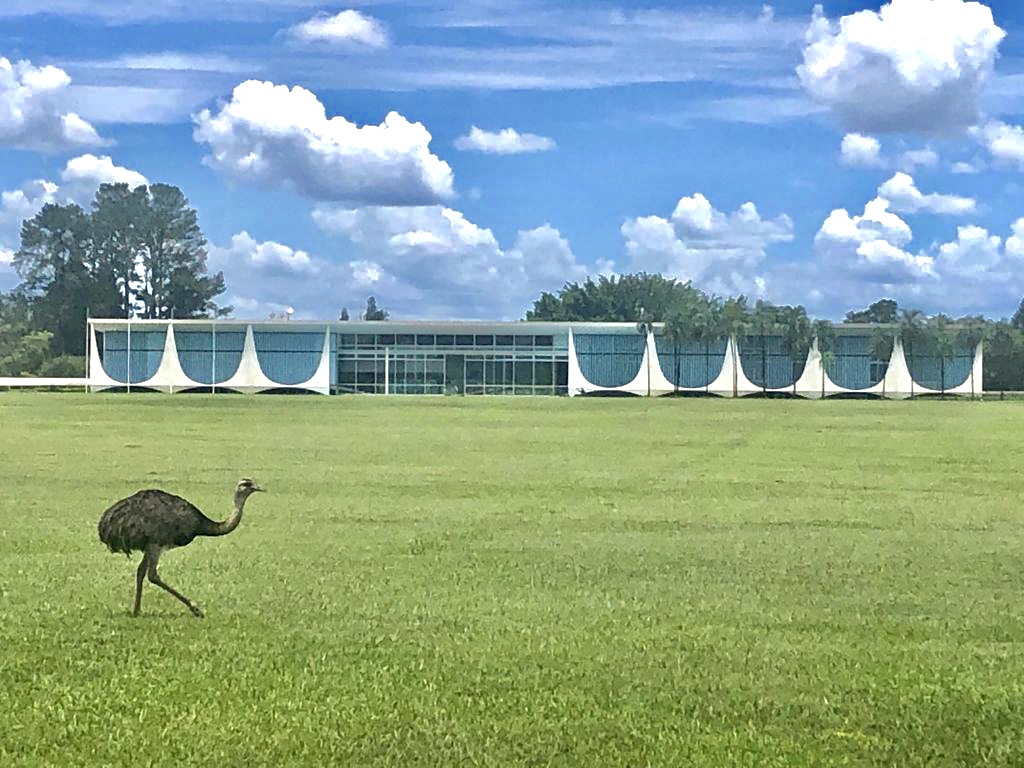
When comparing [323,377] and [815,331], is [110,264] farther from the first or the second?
[815,331]

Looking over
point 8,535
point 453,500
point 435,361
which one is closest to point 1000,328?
point 435,361

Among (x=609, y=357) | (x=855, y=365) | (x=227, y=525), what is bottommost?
(x=855, y=365)

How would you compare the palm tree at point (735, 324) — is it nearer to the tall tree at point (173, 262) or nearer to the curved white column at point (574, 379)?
the curved white column at point (574, 379)

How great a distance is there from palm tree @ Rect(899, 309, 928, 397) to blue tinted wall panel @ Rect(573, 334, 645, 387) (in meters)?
17.1

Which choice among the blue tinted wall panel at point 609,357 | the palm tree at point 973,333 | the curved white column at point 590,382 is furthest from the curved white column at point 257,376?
the palm tree at point 973,333

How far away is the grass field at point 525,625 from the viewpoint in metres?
7.69

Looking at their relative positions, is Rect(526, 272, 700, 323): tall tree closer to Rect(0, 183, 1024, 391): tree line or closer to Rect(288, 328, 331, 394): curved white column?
Rect(0, 183, 1024, 391): tree line

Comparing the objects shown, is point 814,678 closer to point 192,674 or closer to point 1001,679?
point 1001,679

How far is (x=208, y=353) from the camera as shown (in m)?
98.3

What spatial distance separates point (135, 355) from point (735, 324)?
38.9 meters

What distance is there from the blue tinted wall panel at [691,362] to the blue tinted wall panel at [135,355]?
1288 inches

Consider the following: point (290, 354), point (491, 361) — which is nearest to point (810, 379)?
point (491, 361)

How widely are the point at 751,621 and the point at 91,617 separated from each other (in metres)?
4.71

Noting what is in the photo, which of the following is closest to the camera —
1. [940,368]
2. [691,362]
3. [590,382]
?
[590,382]
